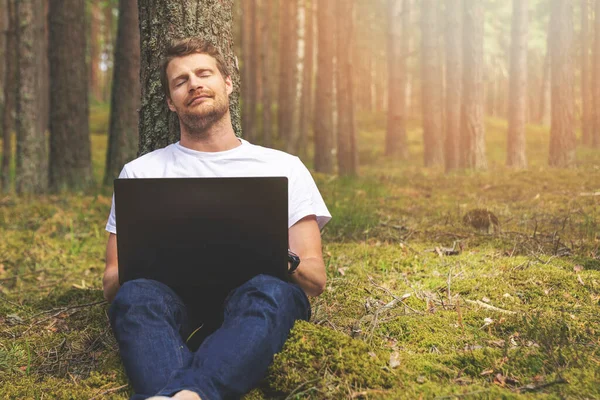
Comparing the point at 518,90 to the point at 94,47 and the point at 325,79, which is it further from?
the point at 94,47

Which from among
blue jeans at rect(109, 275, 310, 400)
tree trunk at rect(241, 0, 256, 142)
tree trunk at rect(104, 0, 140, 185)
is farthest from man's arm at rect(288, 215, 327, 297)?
tree trunk at rect(241, 0, 256, 142)

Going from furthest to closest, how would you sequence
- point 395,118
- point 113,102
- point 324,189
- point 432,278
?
1. point 395,118
2. point 113,102
3. point 324,189
4. point 432,278

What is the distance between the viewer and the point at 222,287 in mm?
2746

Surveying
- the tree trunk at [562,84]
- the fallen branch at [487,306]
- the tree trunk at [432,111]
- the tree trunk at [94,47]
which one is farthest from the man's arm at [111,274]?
the tree trunk at [94,47]

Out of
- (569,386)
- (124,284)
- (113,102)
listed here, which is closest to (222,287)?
(124,284)

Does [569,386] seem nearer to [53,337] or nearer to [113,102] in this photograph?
[53,337]

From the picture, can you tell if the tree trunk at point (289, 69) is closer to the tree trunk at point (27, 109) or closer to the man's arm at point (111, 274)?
the tree trunk at point (27, 109)

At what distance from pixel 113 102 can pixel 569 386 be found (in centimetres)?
869

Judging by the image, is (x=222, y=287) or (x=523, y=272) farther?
(x=523, y=272)

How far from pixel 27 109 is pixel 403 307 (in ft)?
26.2

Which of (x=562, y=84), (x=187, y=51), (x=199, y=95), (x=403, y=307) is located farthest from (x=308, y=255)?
(x=562, y=84)

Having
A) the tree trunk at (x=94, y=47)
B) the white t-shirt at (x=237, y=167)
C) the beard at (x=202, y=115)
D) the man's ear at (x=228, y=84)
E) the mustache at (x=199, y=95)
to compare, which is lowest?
the white t-shirt at (x=237, y=167)

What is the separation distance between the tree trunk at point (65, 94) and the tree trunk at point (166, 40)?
6306mm

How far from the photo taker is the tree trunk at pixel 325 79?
12281 mm
